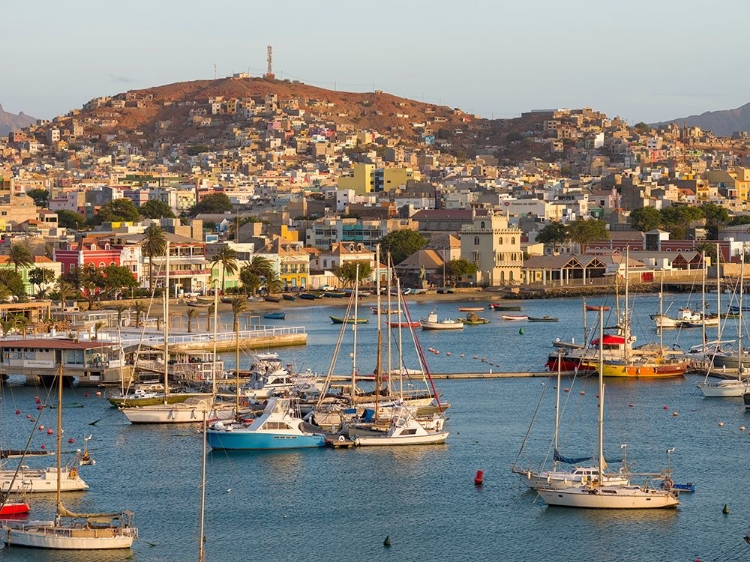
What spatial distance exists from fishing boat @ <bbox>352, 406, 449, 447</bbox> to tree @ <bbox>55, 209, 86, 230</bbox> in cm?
7529

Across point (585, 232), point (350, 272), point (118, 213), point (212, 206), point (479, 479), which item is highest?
point (212, 206)

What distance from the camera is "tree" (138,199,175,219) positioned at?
12044 cm

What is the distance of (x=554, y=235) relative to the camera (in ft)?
345

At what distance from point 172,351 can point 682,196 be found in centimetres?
9189

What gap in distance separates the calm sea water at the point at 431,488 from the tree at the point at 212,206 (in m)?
81.3

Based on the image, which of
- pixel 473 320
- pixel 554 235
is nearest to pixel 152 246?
pixel 473 320

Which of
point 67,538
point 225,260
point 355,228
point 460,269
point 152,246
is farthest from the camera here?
point 355,228

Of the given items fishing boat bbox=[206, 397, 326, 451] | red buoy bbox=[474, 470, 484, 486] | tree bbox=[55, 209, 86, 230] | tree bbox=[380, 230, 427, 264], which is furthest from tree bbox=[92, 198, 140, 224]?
red buoy bbox=[474, 470, 484, 486]

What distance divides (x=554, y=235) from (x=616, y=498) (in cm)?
7526

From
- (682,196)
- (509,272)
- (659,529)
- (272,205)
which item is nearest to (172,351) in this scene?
(659,529)

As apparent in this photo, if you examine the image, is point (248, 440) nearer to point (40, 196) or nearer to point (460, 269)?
point (460, 269)

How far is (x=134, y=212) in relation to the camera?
113 m

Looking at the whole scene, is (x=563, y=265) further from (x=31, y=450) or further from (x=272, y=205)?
(x=31, y=450)

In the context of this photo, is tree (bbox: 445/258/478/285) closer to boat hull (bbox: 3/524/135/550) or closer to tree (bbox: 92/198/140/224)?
tree (bbox: 92/198/140/224)
